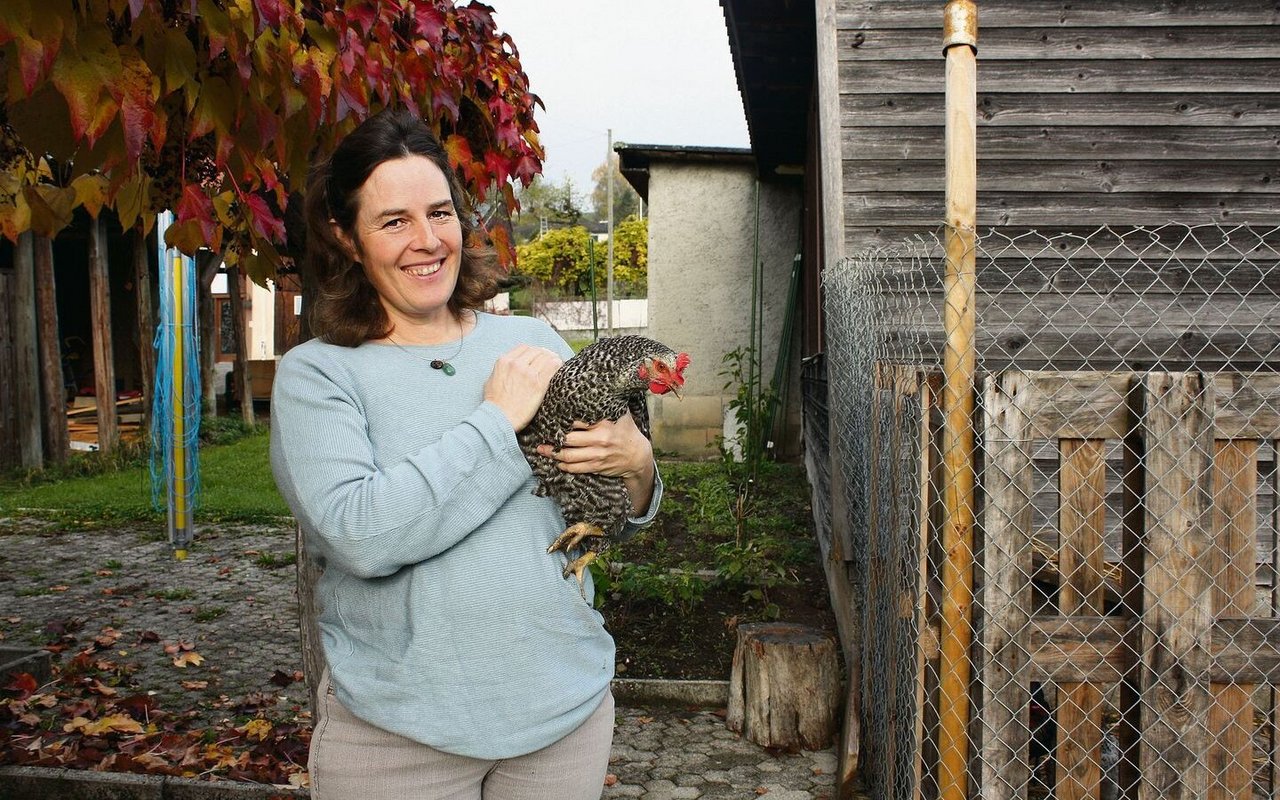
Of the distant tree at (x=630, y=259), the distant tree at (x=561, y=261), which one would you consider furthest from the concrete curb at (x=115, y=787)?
the distant tree at (x=630, y=259)

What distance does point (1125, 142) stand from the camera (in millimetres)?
5715

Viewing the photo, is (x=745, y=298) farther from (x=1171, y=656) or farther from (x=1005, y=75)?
(x=1171, y=656)

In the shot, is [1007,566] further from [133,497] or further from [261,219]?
[133,497]

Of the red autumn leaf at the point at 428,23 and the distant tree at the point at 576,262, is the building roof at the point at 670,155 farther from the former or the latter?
the distant tree at the point at 576,262

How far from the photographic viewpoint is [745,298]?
41.6 ft

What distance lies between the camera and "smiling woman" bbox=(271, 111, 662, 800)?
158cm

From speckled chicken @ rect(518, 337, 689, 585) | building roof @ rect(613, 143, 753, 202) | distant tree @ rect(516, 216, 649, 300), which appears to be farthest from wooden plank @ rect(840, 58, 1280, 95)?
distant tree @ rect(516, 216, 649, 300)

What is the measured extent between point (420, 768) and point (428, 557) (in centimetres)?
38

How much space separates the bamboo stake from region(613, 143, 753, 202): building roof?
30.7ft

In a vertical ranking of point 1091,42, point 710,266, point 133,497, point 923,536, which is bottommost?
point 133,497

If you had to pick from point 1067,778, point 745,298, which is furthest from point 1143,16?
point 745,298

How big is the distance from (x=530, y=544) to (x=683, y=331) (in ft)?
36.6

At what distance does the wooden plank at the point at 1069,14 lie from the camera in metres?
5.69

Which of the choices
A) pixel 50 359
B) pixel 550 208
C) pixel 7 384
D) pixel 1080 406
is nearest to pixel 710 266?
pixel 50 359
